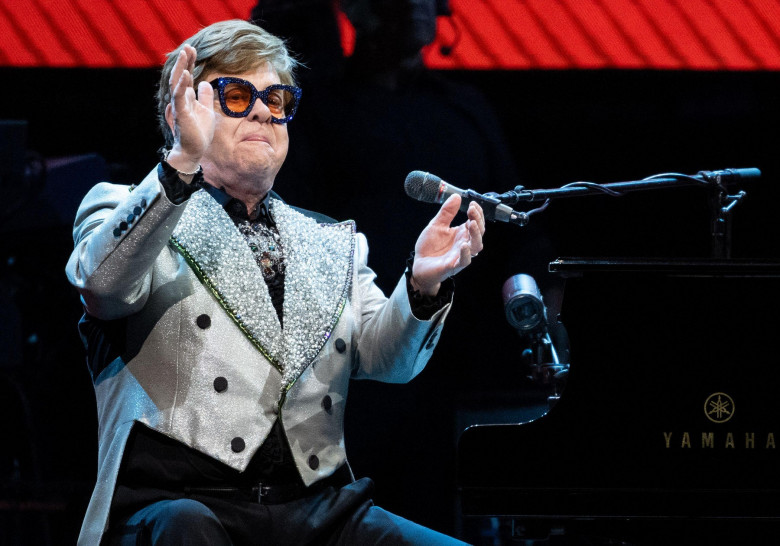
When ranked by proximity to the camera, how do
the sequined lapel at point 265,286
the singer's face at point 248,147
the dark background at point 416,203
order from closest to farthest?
the sequined lapel at point 265,286 → the singer's face at point 248,147 → the dark background at point 416,203

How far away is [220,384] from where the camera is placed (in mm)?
2111

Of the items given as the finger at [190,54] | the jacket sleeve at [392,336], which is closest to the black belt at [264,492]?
the jacket sleeve at [392,336]

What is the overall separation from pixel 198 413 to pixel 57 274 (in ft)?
→ 4.62

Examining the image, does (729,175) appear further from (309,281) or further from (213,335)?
(213,335)

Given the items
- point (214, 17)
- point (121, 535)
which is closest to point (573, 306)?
point (121, 535)

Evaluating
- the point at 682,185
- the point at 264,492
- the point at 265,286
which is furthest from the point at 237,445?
the point at 682,185

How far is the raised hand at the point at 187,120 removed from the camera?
1.91 meters

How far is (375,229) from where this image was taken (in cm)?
317

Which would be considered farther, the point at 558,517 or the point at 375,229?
the point at 375,229

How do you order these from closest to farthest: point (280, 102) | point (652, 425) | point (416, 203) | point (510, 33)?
point (652, 425) < point (280, 102) < point (416, 203) < point (510, 33)

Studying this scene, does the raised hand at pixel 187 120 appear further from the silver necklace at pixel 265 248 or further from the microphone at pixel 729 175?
the microphone at pixel 729 175

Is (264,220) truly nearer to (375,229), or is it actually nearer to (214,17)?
(375,229)

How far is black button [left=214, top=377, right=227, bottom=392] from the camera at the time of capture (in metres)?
2.11

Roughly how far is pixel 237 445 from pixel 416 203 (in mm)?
1342
